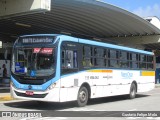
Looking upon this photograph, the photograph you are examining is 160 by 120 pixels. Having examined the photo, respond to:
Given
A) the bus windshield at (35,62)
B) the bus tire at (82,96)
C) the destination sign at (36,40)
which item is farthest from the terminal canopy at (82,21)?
the bus windshield at (35,62)

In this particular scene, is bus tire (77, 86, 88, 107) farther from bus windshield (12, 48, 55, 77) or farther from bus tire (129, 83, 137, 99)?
bus tire (129, 83, 137, 99)

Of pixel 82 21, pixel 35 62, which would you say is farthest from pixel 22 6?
pixel 82 21

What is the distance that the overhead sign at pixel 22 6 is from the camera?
21.5m

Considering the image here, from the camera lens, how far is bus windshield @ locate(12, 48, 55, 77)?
1416 centimetres

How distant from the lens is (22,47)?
14945 mm

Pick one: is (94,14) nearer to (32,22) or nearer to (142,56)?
(32,22)

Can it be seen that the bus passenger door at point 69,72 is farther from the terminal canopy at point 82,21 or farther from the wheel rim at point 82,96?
the terminal canopy at point 82,21

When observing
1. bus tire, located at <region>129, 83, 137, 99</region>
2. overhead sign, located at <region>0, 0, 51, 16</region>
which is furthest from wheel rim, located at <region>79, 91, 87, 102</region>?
overhead sign, located at <region>0, 0, 51, 16</region>

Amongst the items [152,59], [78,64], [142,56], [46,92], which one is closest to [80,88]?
[78,64]

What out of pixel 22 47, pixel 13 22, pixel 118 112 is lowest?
pixel 118 112

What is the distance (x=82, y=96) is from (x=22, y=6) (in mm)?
8685

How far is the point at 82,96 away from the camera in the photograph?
1575 cm

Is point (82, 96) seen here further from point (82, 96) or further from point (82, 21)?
point (82, 21)

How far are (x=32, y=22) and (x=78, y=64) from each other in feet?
58.6
